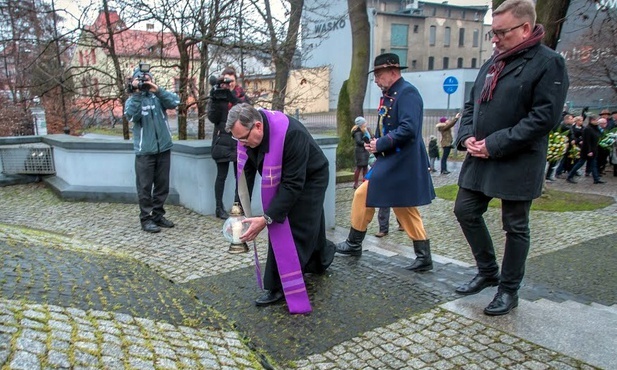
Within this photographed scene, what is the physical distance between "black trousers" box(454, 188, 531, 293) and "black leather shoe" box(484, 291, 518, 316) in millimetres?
47

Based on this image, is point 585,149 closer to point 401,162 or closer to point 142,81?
point 401,162

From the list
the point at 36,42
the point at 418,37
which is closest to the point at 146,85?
the point at 36,42

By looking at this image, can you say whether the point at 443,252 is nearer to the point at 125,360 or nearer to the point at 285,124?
the point at 285,124

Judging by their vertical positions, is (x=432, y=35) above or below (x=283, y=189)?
above

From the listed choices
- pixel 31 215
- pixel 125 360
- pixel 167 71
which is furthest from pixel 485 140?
pixel 167 71

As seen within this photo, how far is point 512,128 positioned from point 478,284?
53.0 inches

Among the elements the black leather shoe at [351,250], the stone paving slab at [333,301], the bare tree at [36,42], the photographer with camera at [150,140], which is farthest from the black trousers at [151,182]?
the bare tree at [36,42]

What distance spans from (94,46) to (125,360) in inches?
412

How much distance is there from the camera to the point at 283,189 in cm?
361

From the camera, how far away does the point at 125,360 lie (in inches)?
96.8

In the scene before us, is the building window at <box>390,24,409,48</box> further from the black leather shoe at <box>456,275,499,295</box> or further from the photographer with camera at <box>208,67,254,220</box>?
the black leather shoe at <box>456,275,499,295</box>


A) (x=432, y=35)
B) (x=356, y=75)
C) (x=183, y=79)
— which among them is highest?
(x=432, y=35)

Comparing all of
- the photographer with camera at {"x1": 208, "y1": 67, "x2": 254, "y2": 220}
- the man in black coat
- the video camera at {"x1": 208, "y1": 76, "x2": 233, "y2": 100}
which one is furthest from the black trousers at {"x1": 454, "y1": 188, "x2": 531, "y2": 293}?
the video camera at {"x1": 208, "y1": 76, "x2": 233, "y2": 100}

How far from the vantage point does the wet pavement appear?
105 inches
